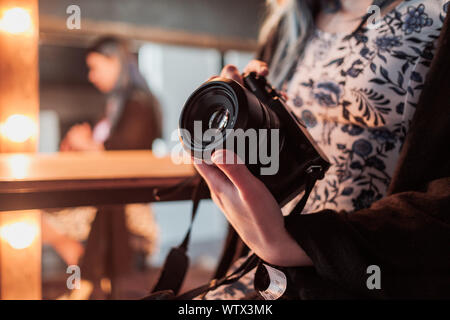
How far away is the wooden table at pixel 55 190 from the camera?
0.48 meters

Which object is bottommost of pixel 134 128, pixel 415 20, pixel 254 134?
pixel 134 128

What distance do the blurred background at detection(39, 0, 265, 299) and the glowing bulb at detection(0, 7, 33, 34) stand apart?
58.5 inches

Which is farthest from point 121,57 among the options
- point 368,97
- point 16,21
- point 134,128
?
point 368,97

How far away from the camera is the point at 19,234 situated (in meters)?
0.66

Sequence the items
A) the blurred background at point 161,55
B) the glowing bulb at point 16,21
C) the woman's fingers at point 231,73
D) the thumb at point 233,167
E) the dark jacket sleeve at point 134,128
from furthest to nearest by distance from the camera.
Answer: the blurred background at point 161,55 → the dark jacket sleeve at point 134,128 → the glowing bulb at point 16,21 → the woman's fingers at point 231,73 → the thumb at point 233,167

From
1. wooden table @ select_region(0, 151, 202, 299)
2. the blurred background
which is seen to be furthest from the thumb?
the blurred background

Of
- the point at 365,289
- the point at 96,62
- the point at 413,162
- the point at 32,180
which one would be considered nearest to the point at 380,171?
the point at 413,162

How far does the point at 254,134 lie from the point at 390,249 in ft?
0.54

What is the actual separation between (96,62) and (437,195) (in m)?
1.81

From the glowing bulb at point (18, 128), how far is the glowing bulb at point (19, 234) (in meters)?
0.22

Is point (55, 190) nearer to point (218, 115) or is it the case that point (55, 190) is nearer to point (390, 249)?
point (218, 115)

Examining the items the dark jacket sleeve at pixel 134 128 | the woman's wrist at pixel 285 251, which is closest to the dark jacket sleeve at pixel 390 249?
the woman's wrist at pixel 285 251

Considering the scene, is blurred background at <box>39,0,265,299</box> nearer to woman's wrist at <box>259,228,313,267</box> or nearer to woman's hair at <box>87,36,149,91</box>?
woman's hair at <box>87,36,149,91</box>

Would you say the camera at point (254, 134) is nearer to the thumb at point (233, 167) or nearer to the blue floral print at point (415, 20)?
the thumb at point (233, 167)
